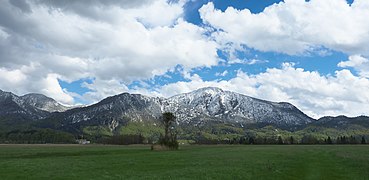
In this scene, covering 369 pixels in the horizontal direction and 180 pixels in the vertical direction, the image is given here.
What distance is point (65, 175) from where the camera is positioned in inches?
1620

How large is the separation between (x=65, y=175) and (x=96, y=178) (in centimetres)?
491

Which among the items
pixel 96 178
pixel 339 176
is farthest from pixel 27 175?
pixel 339 176

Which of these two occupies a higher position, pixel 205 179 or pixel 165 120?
pixel 165 120

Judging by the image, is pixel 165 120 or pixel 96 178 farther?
pixel 165 120

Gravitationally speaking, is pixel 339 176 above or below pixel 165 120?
below

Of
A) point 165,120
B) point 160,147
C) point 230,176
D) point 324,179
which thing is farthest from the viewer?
point 165,120

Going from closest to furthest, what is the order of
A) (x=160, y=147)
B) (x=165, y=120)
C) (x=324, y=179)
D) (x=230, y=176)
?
(x=324, y=179) → (x=230, y=176) → (x=160, y=147) → (x=165, y=120)

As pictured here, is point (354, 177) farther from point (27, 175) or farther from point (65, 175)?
point (27, 175)

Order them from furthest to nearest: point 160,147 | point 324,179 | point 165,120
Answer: point 165,120, point 160,147, point 324,179

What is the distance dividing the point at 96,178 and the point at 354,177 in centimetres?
2671

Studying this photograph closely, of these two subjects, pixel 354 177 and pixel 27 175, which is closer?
pixel 354 177

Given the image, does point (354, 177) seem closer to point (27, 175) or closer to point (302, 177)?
point (302, 177)

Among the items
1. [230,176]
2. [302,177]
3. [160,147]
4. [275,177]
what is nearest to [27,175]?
[230,176]

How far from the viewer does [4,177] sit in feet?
126
